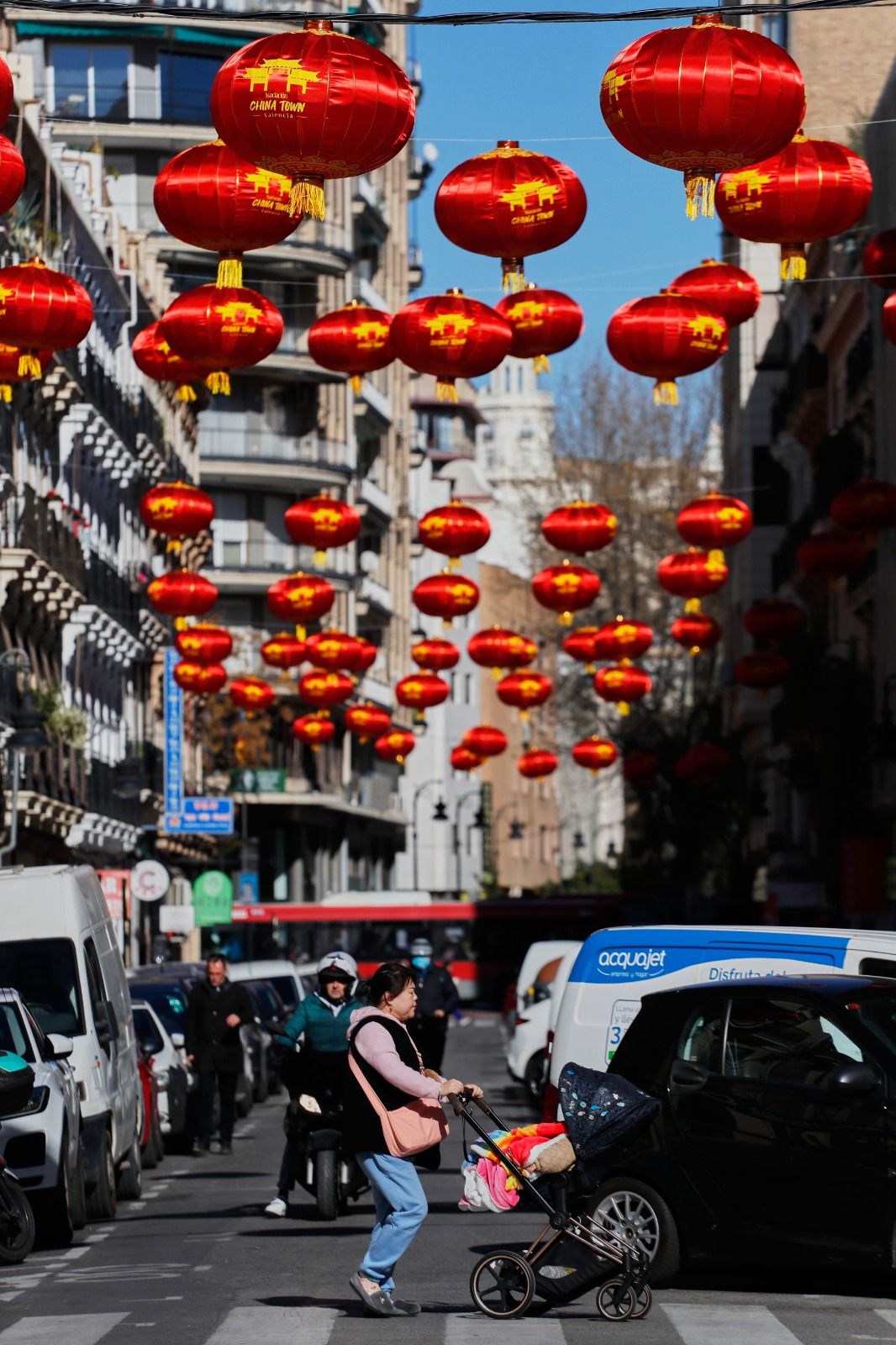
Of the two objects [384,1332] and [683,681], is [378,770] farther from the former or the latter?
[384,1332]

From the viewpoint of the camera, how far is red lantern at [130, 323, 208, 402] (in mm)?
22406

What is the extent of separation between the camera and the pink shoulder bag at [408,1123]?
1284 cm

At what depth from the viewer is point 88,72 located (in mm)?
71562

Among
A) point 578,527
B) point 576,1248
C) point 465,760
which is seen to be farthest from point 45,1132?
point 465,760

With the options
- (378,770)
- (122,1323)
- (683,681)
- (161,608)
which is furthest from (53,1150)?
(378,770)

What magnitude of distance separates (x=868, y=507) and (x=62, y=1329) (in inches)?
719

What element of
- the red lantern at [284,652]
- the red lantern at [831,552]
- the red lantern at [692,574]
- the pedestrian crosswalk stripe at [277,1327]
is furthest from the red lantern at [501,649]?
the pedestrian crosswalk stripe at [277,1327]

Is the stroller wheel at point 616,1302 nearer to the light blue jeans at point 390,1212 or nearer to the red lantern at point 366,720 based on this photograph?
the light blue jeans at point 390,1212

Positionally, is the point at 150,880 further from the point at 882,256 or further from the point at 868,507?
the point at 882,256

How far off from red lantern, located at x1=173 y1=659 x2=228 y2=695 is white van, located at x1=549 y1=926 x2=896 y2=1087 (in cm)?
2112

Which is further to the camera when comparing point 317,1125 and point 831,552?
point 831,552

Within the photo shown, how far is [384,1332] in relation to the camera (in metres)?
12.2

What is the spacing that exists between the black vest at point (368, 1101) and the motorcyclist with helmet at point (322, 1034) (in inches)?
237

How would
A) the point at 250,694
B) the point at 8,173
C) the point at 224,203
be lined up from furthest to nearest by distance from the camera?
the point at 250,694 < the point at 224,203 < the point at 8,173
